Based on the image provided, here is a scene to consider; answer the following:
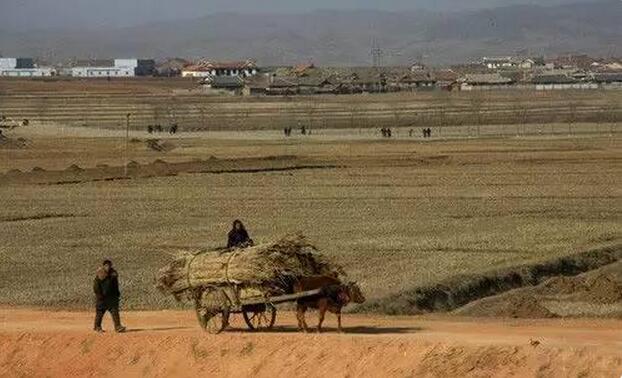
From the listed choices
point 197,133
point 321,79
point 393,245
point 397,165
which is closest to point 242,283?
point 393,245

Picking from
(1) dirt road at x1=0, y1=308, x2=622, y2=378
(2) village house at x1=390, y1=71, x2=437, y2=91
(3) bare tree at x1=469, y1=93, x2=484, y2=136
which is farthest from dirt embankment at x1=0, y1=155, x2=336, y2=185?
(2) village house at x1=390, y1=71, x2=437, y2=91

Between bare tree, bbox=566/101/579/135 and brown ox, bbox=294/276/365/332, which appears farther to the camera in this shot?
bare tree, bbox=566/101/579/135

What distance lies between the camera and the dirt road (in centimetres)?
1956

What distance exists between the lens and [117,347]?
2270cm

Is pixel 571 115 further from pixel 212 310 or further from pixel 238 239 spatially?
pixel 212 310

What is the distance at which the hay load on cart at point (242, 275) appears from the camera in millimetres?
21391

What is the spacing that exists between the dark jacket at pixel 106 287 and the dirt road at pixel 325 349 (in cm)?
61

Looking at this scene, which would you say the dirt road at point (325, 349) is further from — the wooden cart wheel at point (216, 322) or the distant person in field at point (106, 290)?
the distant person in field at point (106, 290)

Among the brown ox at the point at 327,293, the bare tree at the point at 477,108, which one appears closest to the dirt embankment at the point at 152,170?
the bare tree at the point at 477,108

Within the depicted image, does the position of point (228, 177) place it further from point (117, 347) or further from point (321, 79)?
point (321, 79)

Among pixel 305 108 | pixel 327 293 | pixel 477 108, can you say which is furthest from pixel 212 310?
pixel 477 108

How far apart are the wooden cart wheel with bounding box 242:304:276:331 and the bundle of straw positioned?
29.4 inches

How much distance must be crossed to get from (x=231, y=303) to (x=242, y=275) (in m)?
0.55

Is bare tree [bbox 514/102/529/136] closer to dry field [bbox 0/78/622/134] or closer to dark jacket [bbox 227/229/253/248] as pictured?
dry field [bbox 0/78/622/134]
